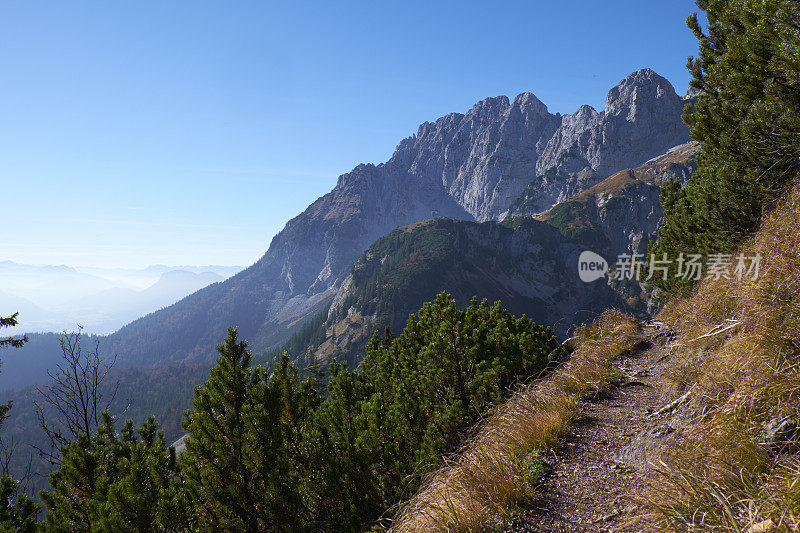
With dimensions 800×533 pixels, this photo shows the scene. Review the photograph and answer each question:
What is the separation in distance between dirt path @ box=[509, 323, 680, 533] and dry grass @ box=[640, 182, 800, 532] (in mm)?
570

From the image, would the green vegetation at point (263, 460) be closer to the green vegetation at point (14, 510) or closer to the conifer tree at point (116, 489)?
the conifer tree at point (116, 489)

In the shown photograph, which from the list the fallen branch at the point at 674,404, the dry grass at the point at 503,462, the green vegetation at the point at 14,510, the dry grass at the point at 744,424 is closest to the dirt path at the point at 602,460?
the fallen branch at the point at 674,404

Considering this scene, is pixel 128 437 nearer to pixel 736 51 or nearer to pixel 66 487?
pixel 66 487

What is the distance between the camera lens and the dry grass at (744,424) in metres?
3.08

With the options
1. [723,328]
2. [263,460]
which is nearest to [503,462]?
[723,328]

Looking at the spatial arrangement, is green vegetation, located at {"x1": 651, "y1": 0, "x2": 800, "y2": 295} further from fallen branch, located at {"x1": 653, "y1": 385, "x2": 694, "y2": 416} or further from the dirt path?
fallen branch, located at {"x1": 653, "y1": 385, "x2": 694, "y2": 416}

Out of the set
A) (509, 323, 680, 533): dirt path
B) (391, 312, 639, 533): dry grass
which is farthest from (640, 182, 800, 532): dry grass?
(391, 312, 639, 533): dry grass

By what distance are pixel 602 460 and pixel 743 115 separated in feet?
43.8

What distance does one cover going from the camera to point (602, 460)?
5.35 metres

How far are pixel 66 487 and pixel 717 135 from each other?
22.4m

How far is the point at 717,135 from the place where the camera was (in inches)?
529

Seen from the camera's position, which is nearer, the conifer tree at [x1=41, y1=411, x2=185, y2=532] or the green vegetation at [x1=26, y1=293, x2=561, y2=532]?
the conifer tree at [x1=41, y1=411, x2=185, y2=532]

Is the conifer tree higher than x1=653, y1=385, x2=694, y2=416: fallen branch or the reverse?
higher

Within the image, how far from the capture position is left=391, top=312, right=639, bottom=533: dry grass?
4.57 m
